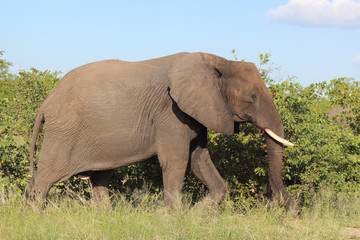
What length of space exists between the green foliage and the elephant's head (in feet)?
3.31

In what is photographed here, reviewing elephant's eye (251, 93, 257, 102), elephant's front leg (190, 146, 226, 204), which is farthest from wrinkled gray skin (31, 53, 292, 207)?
elephant's front leg (190, 146, 226, 204)

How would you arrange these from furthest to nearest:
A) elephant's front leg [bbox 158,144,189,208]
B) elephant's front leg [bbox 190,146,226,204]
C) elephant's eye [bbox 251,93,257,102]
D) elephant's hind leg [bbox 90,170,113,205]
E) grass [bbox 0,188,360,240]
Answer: elephant's hind leg [bbox 90,170,113,205] → elephant's front leg [bbox 190,146,226,204] → elephant's eye [bbox 251,93,257,102] → elephant's front leg [bbox 158,144,189,208] → grass [bbox 0,188,360,240]

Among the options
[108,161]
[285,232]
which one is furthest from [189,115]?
[285,232]

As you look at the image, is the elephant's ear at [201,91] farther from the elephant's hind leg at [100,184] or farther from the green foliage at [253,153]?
the elephant's hind leg at [100,184]

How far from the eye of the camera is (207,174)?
281 inches

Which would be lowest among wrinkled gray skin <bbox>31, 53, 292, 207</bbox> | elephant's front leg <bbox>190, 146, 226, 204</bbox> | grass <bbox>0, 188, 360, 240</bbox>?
grass <bbox>0, 188, 360, 240</bbox>

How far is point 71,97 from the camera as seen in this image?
6781 mm

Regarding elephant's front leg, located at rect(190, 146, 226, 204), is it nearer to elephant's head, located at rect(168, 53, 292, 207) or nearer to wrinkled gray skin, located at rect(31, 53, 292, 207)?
wrinkled gray skin, located at rect(31, 53, 292, 207)

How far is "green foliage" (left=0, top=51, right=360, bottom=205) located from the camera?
785 cm

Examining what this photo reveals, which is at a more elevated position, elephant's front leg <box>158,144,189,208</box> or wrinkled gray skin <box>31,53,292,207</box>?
wrinkled gray skin <box>31,53,292,207</box>

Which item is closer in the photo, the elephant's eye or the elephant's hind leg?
the elephant's eye

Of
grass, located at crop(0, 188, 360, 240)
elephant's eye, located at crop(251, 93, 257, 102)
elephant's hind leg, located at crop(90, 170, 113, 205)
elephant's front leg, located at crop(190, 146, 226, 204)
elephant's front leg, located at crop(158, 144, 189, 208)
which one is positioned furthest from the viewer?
elephant's hind leg, located at crop(90, 170, 113, 205)

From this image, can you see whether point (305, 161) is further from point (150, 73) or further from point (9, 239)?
point (9, 239)

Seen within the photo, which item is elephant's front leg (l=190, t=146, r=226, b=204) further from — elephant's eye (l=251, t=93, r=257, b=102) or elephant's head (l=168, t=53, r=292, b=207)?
elephant's eye (l=251, t=93, r=257, b=102)
